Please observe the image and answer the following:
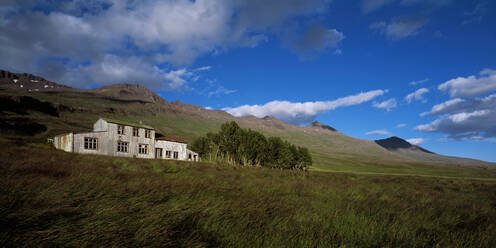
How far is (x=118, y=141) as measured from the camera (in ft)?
134

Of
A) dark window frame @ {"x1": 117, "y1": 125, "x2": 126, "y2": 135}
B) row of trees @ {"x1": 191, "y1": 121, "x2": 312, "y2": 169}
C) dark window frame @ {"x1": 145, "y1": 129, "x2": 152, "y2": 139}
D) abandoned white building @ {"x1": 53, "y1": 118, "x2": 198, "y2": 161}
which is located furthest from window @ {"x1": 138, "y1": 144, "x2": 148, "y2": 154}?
row of trees @ {"x1": 191, "y1": 121, "x2": 312, "y2": 169}

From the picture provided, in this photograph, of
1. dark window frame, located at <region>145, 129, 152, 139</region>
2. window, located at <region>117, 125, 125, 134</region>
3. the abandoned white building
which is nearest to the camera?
the abandoned white building

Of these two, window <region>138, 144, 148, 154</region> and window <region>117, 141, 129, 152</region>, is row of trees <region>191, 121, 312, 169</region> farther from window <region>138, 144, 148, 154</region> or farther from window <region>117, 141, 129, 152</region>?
window <region>117, 141, 129, 152</region>

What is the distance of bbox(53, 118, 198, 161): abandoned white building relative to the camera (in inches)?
1473

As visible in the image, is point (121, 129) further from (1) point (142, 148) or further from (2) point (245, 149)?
(2) point (245, 149)

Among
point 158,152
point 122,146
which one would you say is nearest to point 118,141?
point 122,146

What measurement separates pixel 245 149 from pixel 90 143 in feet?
107

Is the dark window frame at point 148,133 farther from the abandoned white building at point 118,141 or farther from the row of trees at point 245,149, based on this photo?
the row of trees at point 245,149

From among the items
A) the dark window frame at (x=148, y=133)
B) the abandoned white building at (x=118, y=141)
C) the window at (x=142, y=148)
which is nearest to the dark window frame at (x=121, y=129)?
the abandoned white building at (x=118, y=141)

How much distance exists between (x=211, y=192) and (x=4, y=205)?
3.21 meters

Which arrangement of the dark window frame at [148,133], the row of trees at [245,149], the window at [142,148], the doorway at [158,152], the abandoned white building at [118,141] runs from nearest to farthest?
1. the abandoned white building at [118,141]
2. the window at [142,148]
3. the dark window frame at [148,133]
4. the doorway at [158,152]
5. the row of trees at [245,149]

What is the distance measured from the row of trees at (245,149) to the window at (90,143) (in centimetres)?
2293

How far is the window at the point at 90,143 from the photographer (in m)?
37.7

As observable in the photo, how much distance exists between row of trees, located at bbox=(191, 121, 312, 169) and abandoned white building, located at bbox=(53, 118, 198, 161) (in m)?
12.4
